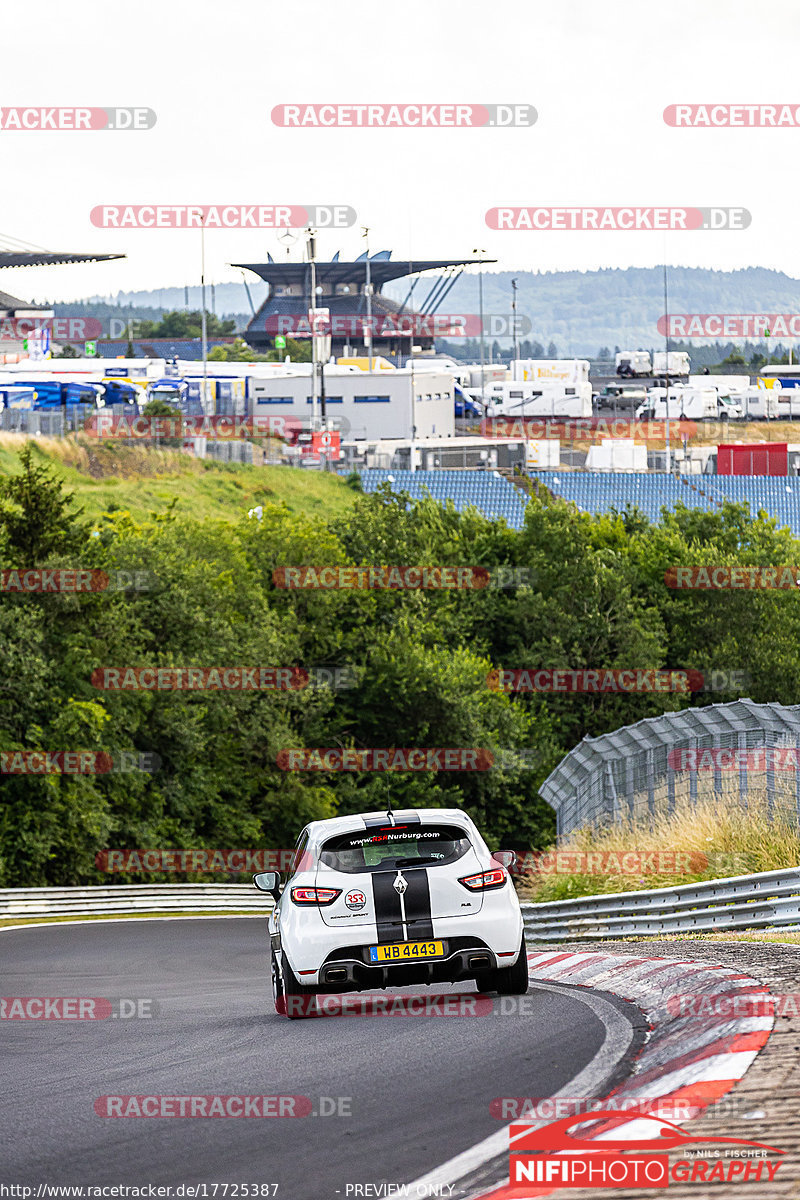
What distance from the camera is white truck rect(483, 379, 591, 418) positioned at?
365 ft

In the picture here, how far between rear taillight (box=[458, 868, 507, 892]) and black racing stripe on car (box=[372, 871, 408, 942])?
1.40 feet

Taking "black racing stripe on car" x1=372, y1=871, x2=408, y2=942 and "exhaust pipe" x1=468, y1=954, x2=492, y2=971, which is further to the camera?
"exhaust pipe" x1=468, y1=954, x2=492, y2=971

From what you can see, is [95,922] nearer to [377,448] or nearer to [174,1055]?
[174,1055]

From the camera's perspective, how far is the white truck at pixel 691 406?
113312 mm

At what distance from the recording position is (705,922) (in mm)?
14430

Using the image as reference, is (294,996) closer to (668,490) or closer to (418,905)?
(418,905)

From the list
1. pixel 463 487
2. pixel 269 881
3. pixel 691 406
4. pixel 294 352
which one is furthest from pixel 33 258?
pixel 269 881

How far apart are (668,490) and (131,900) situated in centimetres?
4952

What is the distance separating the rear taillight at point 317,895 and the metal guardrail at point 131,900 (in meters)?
18.8

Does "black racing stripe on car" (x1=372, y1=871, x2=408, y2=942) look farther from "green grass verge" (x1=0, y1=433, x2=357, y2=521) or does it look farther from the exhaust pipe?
"green grass verge" (x1=0, y1=433, x2=357, y2=521)

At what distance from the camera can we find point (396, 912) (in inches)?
369

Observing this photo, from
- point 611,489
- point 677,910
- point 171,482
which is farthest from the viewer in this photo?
point 611,489

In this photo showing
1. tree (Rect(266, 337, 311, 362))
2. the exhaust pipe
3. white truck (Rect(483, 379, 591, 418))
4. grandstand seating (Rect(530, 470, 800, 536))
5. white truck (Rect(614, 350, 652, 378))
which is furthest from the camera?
tree (Rect(266, 337, 311, 362))

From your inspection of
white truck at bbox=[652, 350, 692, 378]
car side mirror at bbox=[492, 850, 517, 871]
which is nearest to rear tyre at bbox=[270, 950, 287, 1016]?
car side mirror at bbox=[492, 850, 517, 871]
